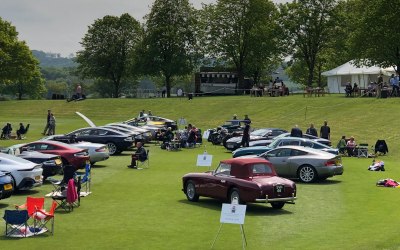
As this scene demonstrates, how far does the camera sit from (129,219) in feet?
56.0

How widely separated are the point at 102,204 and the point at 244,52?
69258 mm

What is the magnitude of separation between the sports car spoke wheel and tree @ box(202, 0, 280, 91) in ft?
200

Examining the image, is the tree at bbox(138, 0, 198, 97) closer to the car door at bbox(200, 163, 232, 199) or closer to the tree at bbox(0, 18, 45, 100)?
the tree at bbox(0, 18, 45, 100)

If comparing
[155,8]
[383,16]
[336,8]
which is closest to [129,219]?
[383,16]

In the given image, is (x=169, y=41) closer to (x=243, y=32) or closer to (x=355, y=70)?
(x=243, y=32)

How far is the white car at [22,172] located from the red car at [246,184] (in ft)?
16.7

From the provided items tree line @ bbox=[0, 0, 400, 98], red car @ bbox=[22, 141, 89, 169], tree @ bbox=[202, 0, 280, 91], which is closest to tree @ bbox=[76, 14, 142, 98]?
tree line @ bbox=[0, 0, 400, 98]

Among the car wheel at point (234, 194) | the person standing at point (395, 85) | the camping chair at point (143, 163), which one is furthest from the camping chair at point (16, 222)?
the person standing at point (395, 85)

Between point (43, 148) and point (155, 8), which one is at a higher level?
point (155, 8)

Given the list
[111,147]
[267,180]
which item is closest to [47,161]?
[267,180]

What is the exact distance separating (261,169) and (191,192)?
2.43m

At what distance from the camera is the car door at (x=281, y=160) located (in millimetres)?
25125

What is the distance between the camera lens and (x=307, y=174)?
974 inches

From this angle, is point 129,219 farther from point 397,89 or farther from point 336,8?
point 336,8
